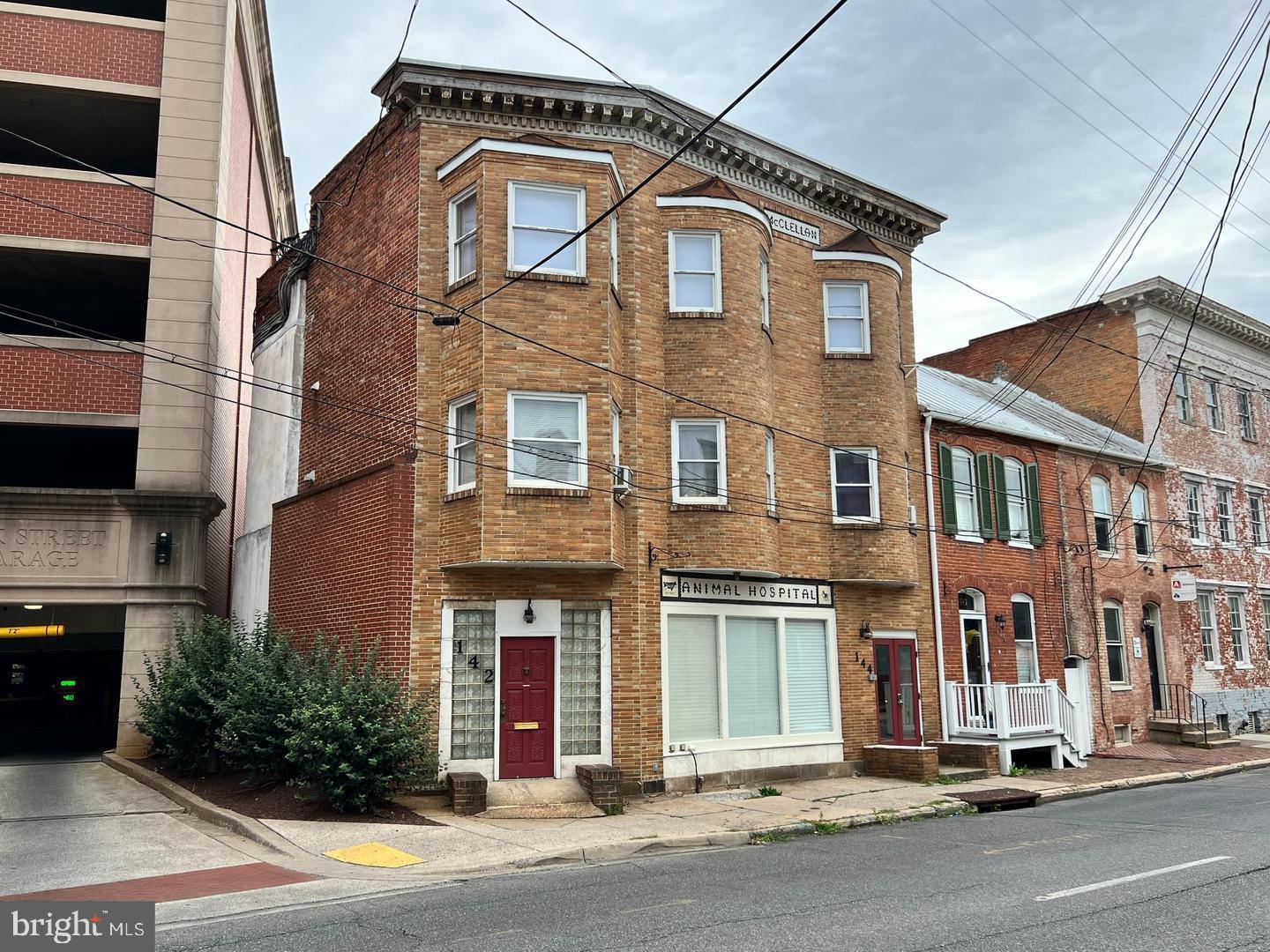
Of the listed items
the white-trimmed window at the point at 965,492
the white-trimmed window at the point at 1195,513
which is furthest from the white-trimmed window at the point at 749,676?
the white-trimmed window at the point at 1195,513

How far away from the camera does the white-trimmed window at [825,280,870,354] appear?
20078 millimetres

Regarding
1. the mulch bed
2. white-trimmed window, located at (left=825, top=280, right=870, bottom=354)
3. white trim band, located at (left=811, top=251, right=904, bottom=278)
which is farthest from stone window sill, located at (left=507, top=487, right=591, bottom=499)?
white trim band, located at (left=811, top=251, right=904, bottom=278)

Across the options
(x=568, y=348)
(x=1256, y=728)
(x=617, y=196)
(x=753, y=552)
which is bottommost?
(x=1256, y=728)

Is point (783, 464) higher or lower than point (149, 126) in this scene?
lower

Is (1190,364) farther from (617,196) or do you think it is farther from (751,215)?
(617,196)

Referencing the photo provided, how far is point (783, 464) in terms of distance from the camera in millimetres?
18500

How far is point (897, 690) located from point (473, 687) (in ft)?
28.6

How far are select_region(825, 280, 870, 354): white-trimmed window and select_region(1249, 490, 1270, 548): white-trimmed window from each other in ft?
61.0

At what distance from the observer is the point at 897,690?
19.6m

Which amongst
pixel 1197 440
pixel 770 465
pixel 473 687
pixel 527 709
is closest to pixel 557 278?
pixel 770 465

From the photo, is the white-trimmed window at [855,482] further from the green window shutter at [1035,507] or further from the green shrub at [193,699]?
the green shrub at [193,699]

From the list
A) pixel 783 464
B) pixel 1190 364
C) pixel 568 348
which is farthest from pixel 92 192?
pixel 1190 364

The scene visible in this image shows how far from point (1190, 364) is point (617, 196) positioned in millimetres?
21514

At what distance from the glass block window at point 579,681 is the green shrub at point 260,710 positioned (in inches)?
152
